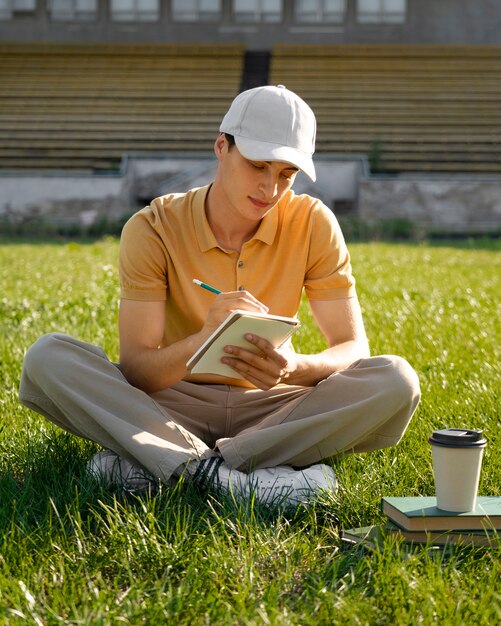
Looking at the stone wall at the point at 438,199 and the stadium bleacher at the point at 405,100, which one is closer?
the stone wall at the point at 438,199

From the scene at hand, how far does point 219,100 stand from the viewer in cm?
2019

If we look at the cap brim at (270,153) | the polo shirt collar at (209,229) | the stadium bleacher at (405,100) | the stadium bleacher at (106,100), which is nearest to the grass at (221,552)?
the polo shirt collar at (209,229)

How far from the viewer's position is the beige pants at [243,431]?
2.59 metres

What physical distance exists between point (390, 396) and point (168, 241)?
77 centimetres

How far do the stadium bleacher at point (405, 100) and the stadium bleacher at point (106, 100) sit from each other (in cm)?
165

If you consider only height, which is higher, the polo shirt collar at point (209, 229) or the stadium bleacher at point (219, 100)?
the polo shirt collar at point (209, 229)

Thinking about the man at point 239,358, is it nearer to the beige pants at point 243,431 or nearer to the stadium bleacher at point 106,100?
the beige pants at point 243,431

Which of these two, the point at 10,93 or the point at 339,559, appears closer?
the point at 339,559

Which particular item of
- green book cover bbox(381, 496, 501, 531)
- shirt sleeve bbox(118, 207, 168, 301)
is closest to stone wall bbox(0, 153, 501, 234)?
shirt sleeve bbox(118, 207, 168, 301)

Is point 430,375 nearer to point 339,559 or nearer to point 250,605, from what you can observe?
point 339,559

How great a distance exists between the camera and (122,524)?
2.12m

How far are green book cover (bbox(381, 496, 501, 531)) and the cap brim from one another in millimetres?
892

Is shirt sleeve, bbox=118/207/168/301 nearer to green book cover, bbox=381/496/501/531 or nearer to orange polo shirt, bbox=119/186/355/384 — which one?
orange polo shirt, bbox=119/186/355/384

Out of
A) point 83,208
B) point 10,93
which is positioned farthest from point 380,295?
point 10,93
